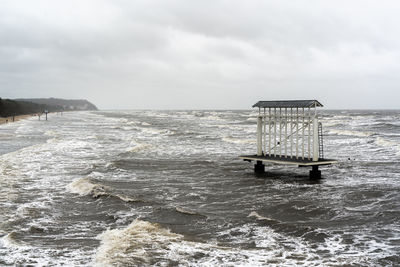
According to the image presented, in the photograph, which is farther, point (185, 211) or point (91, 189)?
point (91, 189)

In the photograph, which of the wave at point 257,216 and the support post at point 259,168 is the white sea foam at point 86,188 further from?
the support post at point 259,168

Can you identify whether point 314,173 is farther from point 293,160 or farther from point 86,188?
point 86,188

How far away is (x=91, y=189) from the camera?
50.2 feet

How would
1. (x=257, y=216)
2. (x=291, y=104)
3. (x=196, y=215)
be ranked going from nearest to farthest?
(x=257, y=216), (x=196, y=215), (x=291, y=104)

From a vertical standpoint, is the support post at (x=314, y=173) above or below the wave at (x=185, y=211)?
above

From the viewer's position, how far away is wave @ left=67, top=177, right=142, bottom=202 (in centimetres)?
1424

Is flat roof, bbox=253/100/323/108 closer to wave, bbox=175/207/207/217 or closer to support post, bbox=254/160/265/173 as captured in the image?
support post, bbox=254/160/265/173

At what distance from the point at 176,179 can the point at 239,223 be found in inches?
286

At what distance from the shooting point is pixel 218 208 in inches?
510

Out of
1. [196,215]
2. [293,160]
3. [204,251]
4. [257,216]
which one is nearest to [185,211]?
[196,215]

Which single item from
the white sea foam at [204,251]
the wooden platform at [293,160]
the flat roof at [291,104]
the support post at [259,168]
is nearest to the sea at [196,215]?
the white sea foam at [204,251]

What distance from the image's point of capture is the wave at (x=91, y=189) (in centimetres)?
1424

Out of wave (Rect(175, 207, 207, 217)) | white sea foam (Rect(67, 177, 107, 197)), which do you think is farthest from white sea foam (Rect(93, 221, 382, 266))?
white sea foam (Rect(67, 177, 107, 197))

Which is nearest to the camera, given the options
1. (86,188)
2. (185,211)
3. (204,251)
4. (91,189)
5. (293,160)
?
(204,251)
